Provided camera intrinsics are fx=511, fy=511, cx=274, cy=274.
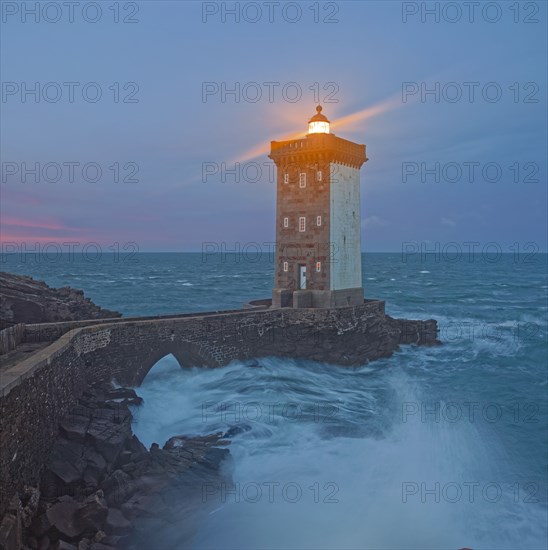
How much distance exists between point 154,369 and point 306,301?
28.0 ft

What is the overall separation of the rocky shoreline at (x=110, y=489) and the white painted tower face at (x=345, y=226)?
1348cm

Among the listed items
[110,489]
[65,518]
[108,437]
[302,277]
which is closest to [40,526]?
[65,518]

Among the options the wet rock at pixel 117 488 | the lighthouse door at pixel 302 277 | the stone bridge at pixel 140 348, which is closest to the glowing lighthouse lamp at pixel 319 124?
the lighthouse door at pixel 302 277

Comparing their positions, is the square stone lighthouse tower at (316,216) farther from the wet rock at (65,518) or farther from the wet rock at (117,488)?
the wet rock at (65,518)

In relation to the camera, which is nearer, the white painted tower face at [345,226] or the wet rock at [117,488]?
the wet rock at [117,488]

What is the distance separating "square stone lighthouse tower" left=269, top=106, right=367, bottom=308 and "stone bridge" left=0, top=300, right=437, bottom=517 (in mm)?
1343

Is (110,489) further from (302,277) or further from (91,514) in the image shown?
(302,277)

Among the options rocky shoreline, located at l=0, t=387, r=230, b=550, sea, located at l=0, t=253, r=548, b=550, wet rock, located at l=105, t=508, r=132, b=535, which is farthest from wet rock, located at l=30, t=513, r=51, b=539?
sea, located at l=0, t=253, r=548, b=550

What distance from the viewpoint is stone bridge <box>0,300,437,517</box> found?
10.8 meters

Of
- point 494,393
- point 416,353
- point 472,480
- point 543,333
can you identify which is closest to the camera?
point 472,480

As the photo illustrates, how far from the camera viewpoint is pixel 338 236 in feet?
89.0

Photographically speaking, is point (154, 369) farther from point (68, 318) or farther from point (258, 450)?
point (258, 450)

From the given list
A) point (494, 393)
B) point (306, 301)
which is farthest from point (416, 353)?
point (306, 301)

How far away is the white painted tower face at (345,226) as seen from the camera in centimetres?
2670
